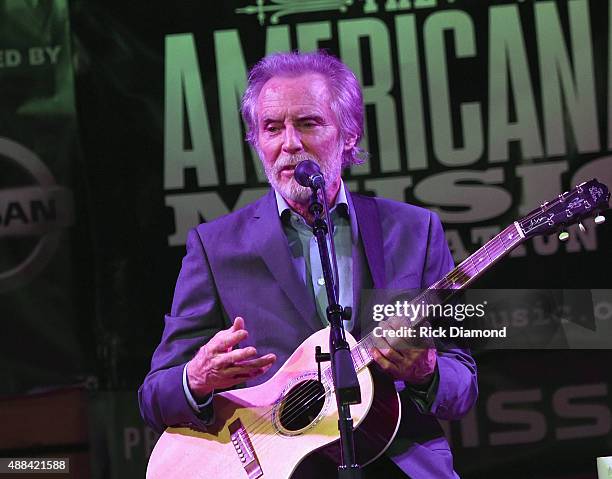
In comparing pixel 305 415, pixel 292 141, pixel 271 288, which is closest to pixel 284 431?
pixel 305 415

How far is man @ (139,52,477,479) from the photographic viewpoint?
3.87 m

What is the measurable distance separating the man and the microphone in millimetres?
600

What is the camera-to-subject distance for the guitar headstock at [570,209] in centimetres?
366

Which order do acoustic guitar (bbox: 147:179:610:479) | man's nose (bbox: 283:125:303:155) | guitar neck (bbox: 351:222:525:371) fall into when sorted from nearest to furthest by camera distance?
acoustic guitar (bbox: 147:179:610:479) < guitar neck (bbox: 351:222:525:371) < man's nose (bbox: 283:125:303:155)

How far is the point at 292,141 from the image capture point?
4.02m

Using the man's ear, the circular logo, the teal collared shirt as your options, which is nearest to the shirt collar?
the teal collared shirt

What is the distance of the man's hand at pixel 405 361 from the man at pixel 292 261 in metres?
0.16

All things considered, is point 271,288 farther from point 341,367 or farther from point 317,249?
point 341,367

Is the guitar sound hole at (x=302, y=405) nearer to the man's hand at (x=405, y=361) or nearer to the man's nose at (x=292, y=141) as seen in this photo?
the man's hand at (x=405, y=361)

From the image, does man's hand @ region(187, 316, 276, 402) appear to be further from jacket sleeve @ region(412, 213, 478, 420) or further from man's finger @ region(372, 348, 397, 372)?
jacket sleeve @ region(412, 213, 478, 420)

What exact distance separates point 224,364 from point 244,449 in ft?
1.12

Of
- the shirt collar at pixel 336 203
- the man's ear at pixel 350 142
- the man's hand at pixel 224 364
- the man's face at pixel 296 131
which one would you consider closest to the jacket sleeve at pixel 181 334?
the man's hand at pixel 224 364

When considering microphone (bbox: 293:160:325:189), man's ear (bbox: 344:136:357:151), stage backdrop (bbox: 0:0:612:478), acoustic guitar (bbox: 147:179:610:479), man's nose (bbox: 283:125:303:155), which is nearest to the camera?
microphone (bbox: 293:160:325:189)

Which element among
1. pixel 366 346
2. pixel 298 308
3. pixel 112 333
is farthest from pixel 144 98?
pixel 366 346
